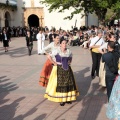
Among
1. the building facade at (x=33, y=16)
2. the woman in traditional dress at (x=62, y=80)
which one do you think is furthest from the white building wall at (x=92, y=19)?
the woman in traditional dress at (x=62, y=80)

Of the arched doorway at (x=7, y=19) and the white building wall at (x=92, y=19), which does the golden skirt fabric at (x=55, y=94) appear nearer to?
the arched doorway at (x=7, y=19)

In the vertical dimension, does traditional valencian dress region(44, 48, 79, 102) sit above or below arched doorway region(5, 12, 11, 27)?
below

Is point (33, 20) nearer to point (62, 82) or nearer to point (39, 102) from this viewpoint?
point (39, 102)

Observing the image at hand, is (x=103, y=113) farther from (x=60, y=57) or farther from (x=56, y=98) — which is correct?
(x=60, y=57)

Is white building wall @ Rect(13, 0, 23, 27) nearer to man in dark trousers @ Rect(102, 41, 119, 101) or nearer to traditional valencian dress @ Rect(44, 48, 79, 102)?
traditional valencian dress @ Rect(44, 48, 79, 102)

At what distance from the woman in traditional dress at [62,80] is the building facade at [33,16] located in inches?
1123

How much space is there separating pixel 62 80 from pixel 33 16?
108ft

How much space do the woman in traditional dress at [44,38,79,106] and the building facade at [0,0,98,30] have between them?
93.6ft

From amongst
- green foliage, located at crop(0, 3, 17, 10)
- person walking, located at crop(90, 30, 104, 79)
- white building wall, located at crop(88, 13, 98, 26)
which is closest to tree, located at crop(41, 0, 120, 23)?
green foliage, located at crop(0, 3, 17, 10)

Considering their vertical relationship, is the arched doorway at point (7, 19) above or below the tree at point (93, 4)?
below

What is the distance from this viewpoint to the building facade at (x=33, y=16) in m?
35.2

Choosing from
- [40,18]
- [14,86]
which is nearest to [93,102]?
[14,86]

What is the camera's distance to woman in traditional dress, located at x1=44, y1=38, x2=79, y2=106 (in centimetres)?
633

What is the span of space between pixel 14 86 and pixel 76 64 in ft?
14.7
